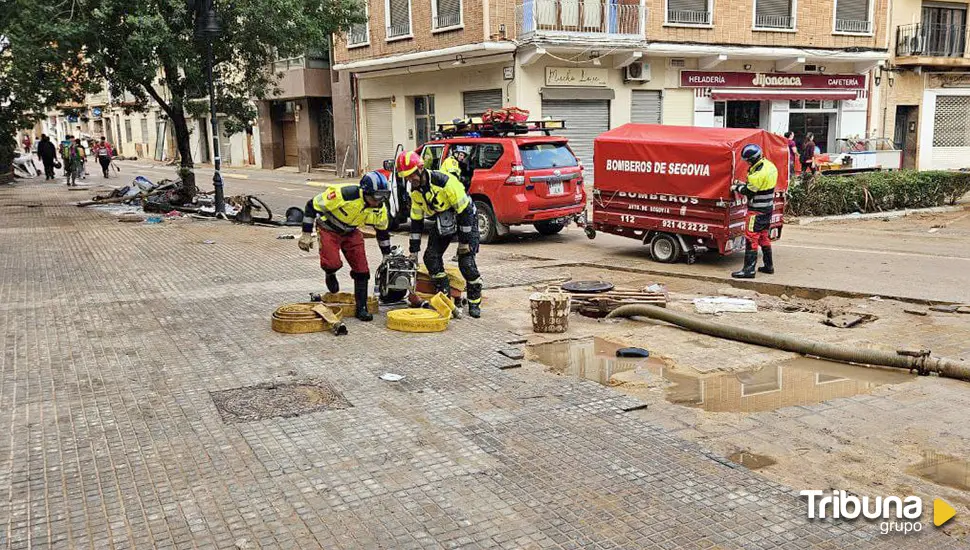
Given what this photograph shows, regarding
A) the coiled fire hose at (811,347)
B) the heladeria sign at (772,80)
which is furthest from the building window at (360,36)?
the coiled fire hose at (811,347)

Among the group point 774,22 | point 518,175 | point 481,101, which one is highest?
point 774,22

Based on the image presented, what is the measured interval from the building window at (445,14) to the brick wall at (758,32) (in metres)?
5.88

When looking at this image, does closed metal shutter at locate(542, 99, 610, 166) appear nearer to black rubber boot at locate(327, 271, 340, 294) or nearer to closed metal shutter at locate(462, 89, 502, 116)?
closed metal shutter at locate(462, 89, 502, 116)

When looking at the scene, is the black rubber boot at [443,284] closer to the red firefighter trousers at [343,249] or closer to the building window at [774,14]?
the red firefighter trousers at [343,249]

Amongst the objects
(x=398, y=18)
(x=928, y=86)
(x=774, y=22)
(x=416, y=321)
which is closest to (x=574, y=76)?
(x=398, y=18)

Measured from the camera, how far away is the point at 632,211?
1223cm

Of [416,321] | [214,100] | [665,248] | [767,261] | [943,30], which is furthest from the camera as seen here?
[943,30]

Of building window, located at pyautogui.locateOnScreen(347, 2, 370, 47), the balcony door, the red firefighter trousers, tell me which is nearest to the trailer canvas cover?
the red firefighter trousers

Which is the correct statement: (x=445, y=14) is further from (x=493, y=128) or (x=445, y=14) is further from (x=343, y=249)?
(x=343, y=249)

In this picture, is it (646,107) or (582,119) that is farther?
(646,107)

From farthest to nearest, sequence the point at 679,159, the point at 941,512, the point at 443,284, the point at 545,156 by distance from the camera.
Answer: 1. the point at 545,156
2. the point at 679,159
3. the point at 443,284
4. the point at 941,512

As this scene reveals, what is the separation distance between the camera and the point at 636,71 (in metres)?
25.0

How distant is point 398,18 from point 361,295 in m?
20.7

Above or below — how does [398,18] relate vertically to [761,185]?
above
